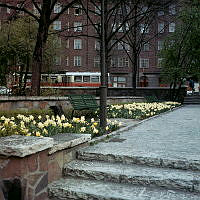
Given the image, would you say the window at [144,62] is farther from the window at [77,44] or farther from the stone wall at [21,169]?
the stone wall at [21,169]

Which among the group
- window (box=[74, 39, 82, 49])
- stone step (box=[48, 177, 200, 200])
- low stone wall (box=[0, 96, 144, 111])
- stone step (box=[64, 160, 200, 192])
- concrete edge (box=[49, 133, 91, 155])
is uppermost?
window (box=[74, 39, 82, 49])

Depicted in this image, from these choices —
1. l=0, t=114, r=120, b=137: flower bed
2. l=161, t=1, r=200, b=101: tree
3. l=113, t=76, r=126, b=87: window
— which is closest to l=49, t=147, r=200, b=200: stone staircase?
l=0, t=114, r=120, b=137: flower bed

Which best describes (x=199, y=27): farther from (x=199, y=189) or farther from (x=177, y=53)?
(x=199, y=189)

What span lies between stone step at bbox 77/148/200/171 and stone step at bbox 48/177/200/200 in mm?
646

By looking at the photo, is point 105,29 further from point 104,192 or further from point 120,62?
point 120,62

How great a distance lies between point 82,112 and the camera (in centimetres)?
1182

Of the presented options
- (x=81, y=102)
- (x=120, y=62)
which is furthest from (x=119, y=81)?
(x=81, y=102)

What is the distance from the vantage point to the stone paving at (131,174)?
3732 mm

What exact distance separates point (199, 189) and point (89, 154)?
1.94 meters

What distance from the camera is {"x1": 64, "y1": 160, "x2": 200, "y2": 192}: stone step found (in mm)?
3823

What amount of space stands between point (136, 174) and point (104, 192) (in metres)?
0.60

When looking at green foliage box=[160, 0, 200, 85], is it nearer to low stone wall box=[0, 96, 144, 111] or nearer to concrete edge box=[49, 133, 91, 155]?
low stone wall box=[0, 96, 144, 111]

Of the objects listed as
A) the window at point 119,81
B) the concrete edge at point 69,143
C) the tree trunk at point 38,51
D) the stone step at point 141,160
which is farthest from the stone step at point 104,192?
the window at point 119,81

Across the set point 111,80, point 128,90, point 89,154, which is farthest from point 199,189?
point 111,80
